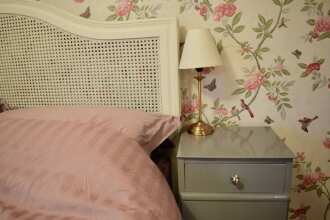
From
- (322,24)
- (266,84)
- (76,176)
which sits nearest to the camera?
(76,176)

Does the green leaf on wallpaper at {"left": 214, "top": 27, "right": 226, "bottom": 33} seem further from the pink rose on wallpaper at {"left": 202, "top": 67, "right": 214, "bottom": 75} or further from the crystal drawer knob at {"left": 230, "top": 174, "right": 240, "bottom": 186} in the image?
the crystal drawer knob at {"left": 230, "top": 174, "right": 240, "bottom": 186}

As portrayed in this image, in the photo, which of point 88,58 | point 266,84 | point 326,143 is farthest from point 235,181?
point 88,58

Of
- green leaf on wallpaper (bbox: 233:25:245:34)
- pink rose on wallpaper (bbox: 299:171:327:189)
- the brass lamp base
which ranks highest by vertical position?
green leaf on wallpaper (bbox: 233:25:245:34)

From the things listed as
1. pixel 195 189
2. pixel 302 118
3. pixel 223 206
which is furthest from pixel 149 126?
pixel 302 118

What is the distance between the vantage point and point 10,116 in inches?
47.3

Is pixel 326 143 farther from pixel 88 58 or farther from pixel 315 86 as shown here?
pixel 88 58

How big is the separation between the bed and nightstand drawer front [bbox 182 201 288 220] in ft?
0.71

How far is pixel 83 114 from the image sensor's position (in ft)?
3.83

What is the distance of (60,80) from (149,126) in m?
0.55

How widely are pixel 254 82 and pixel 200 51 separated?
0.38 m

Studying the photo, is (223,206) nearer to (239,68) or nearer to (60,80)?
(239,68)

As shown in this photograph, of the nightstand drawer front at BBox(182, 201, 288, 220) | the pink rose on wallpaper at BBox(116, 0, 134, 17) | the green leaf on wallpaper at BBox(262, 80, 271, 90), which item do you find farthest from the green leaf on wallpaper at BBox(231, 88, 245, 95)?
the pink rose on wallpaper at BBox(116, 0, 134, 17)

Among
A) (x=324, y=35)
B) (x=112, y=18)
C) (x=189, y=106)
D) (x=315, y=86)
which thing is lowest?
(x=189, y=106)

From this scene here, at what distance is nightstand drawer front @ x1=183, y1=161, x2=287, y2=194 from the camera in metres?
1.07
